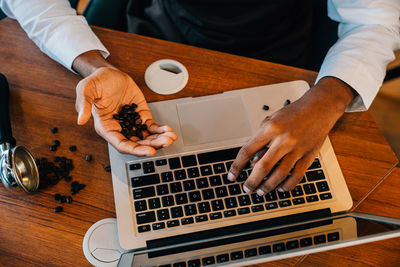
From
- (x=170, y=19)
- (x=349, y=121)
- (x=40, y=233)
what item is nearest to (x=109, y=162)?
(x=40, y=233)

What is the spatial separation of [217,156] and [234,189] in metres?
0.10

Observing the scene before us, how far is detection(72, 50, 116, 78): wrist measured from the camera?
34.6 inches

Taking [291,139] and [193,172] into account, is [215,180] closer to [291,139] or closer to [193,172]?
[193,172]

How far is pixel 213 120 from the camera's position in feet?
2.82

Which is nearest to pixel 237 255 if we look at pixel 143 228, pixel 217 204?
pixel 217 204

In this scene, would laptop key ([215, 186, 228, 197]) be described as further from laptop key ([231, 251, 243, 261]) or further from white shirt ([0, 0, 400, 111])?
white shirt ([0, 0, 400, 111])

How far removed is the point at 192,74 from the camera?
3.03ft

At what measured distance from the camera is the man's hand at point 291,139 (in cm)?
73

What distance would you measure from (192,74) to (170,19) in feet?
1.07

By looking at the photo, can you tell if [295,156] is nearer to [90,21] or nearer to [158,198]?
[158,198]

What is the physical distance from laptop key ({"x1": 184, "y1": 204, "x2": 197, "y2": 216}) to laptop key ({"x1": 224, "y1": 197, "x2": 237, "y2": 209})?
0.28 feet

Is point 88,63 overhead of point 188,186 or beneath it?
overhead

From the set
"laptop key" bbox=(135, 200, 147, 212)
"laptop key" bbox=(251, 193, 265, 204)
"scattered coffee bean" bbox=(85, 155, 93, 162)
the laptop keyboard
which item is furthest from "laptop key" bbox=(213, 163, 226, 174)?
"scattered coffee bean" bbox=(85, 155, 93, 162)

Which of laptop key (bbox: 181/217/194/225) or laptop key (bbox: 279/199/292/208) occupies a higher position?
laptop key (bbox: 279/199/292/208)
